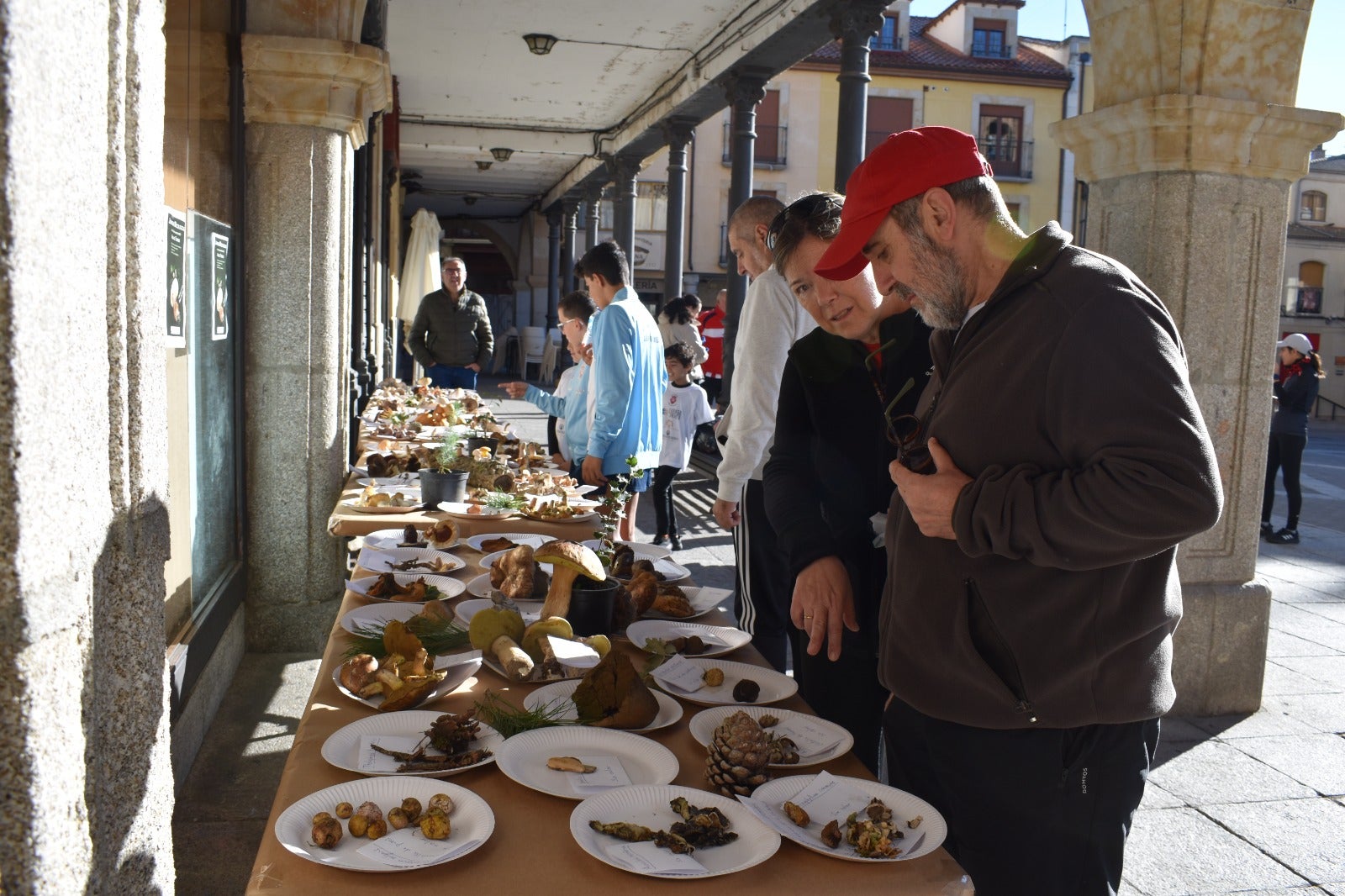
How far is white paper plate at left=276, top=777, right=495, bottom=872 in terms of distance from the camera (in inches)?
55.2

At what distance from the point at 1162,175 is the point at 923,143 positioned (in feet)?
9.26

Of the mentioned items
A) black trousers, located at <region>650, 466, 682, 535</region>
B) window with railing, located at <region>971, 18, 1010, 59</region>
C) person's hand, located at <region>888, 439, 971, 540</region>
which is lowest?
black trousers, located at <region>650, 466, 682, 535</region>

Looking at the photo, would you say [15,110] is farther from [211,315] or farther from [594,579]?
[211,315]

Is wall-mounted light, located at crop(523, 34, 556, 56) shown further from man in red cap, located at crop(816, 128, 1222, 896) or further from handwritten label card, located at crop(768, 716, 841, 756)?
handwritten label card, located at crop(768, 716, 841, 756)

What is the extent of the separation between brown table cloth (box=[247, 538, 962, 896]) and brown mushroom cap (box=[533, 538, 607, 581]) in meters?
0.59

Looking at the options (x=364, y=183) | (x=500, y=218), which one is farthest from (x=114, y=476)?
(x=500, y=218)

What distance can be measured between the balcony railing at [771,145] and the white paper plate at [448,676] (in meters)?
28.9

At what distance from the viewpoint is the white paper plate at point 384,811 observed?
4.60 feet

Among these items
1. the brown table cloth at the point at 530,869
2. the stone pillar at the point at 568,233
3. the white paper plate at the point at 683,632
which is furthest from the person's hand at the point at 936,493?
the stone pillar at the point at 568,233

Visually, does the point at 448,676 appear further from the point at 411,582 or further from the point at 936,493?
the point at 936,493

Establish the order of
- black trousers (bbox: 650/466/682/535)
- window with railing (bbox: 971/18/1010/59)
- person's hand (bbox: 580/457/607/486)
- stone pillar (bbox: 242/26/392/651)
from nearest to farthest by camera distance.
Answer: stone pillar (bbox: 242/26/392/651) → person's hand (bbox: 580/457/607/486) → black trousers (bbox: 650/466/682/535) → window with railing (bbox: 971/18/1010/59)

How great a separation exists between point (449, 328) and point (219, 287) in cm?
524

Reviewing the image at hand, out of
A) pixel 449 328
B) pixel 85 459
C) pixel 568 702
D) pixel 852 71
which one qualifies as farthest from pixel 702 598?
pixel 449 328

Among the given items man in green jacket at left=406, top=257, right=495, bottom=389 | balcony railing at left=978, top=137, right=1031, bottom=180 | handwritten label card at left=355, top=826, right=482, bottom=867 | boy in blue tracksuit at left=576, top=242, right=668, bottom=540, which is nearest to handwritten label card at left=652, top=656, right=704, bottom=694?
handwritten label card at left=355, top=826, right=482, bottom=867
